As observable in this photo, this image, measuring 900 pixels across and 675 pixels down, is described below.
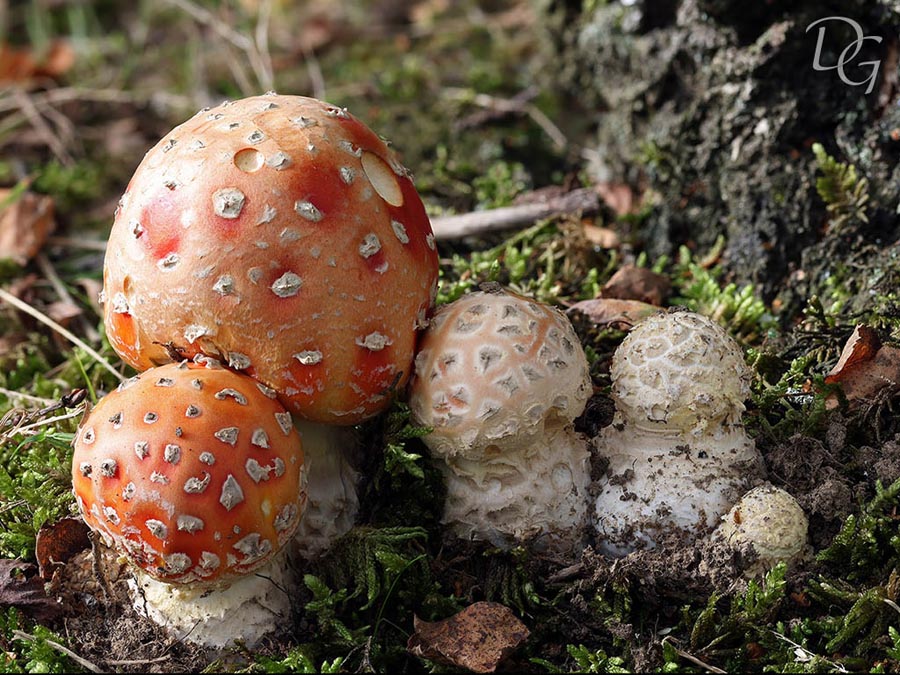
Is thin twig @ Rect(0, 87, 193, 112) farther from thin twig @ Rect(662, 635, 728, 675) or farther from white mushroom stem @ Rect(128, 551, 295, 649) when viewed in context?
thin twig @ Rect(662, 635, 728, 675)

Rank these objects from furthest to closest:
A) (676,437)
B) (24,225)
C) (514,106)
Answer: (514,106) → (24,225) → (676,437)

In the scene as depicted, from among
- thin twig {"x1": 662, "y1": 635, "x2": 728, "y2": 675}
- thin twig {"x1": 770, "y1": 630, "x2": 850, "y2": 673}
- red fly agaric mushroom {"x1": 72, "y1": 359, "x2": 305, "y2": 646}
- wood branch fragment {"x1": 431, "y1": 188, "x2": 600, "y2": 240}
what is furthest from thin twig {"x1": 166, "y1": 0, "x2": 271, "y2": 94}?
thin twig {"x1": 770, "y1": 630, "x2": 850, "y2": 673}

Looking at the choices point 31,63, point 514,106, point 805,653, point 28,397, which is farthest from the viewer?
point 31,63

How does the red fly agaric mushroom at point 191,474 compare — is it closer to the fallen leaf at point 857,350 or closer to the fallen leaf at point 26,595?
the fallen leaf at point 26,595

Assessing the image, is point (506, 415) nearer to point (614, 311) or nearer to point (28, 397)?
point (614, 311)

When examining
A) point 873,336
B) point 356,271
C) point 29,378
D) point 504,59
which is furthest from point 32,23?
point 873,336

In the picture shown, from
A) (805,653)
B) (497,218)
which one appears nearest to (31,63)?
(497,218)

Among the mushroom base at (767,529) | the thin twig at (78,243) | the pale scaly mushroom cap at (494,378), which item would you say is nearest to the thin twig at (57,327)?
the thin twig at (78,243)
